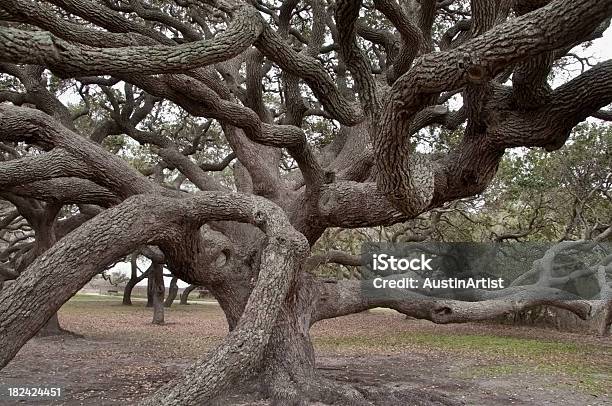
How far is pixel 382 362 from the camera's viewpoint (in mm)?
9578

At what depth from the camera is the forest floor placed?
272 inches

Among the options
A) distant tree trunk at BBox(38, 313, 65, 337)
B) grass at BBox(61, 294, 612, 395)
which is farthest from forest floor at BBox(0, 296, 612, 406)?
distant tree trunk at BBox(38, 313, 65, 337)

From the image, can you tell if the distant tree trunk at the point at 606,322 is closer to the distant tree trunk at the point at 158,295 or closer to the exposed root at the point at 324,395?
the exposed root at the point at 324,395

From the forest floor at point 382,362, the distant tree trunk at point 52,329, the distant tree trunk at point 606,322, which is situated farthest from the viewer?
the distant tree trunk at point 606,322

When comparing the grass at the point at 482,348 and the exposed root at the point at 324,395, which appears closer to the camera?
the exposed root at the point at 324,395

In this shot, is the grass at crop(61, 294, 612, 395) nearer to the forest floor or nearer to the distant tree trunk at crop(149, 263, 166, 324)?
the forest floor

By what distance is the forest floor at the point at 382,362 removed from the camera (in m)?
6.90

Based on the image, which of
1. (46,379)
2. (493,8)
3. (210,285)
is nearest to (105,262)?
(210,285)

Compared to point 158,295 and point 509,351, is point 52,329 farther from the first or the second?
point 509,351

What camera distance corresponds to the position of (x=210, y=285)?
22.9 ft

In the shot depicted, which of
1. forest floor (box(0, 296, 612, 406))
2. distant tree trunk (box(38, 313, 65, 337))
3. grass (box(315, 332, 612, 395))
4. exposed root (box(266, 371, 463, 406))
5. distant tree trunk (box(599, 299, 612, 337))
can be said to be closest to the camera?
exposed root (box(266, 371, 463, 406))

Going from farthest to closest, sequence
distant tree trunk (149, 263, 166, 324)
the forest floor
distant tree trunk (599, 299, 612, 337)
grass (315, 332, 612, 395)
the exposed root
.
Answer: distant tree trunk (149, 263, 166, 324), distant tree trunk (599, 299, 612, 337), grass (315, 332, 612, 395), the forest floor, the exposed root

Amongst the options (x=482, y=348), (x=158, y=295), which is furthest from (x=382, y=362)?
(x=158, y=295)

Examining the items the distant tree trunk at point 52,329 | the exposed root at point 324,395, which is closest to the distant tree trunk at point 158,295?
the distant tree trunk at point 52,329
